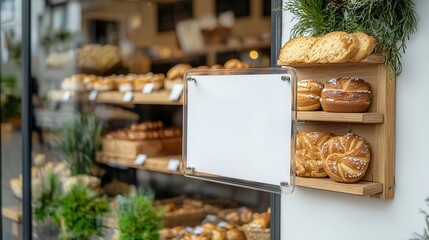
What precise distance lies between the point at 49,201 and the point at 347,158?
8.49 feet

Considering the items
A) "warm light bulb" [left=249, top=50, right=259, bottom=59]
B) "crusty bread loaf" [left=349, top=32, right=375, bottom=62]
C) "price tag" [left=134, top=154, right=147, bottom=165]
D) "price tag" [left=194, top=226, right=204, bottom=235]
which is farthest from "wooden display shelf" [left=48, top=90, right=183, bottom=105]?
"crusty bread loaf" [left=349, top=32, right=375, bottom=62]

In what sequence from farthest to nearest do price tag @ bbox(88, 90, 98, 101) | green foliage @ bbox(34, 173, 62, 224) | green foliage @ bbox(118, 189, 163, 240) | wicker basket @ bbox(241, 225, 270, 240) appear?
price tag @ bbox(88, 90, 98, 101) → green foliage @ bbox(34, 173, 62, 224) → green foliage @ bbox(118, 189, 163, 240) → wicker basket @ bbox(241, 225, 270, 240)

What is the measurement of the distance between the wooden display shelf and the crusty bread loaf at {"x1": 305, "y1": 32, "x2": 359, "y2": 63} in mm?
1566

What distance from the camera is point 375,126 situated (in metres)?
1.81

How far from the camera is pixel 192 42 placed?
4281 millimetres

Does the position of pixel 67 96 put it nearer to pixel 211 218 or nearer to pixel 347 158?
pixel 211 218

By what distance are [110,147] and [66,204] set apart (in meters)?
0.45

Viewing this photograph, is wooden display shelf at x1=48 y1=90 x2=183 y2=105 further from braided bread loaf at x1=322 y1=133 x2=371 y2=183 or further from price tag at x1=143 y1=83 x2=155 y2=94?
braided bread loaf at x1=322 y1=133 x2=371 y2=183

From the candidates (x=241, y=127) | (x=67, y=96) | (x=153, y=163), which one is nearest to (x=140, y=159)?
(x=153, y=163)

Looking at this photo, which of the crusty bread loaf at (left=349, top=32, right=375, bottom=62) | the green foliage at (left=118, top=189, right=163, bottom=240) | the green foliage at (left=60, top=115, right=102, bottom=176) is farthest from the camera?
the green foliage at (left=60, top=115, right=102, bottom=176)

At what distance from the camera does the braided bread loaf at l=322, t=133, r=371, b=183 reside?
1.78m

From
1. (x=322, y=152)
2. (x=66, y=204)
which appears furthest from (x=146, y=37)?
(x=322, y=152)

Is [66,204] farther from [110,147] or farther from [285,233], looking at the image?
[285,233]

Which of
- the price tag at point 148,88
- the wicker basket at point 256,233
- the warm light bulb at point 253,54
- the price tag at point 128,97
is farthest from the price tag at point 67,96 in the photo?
the wicker basket at point 256,233
